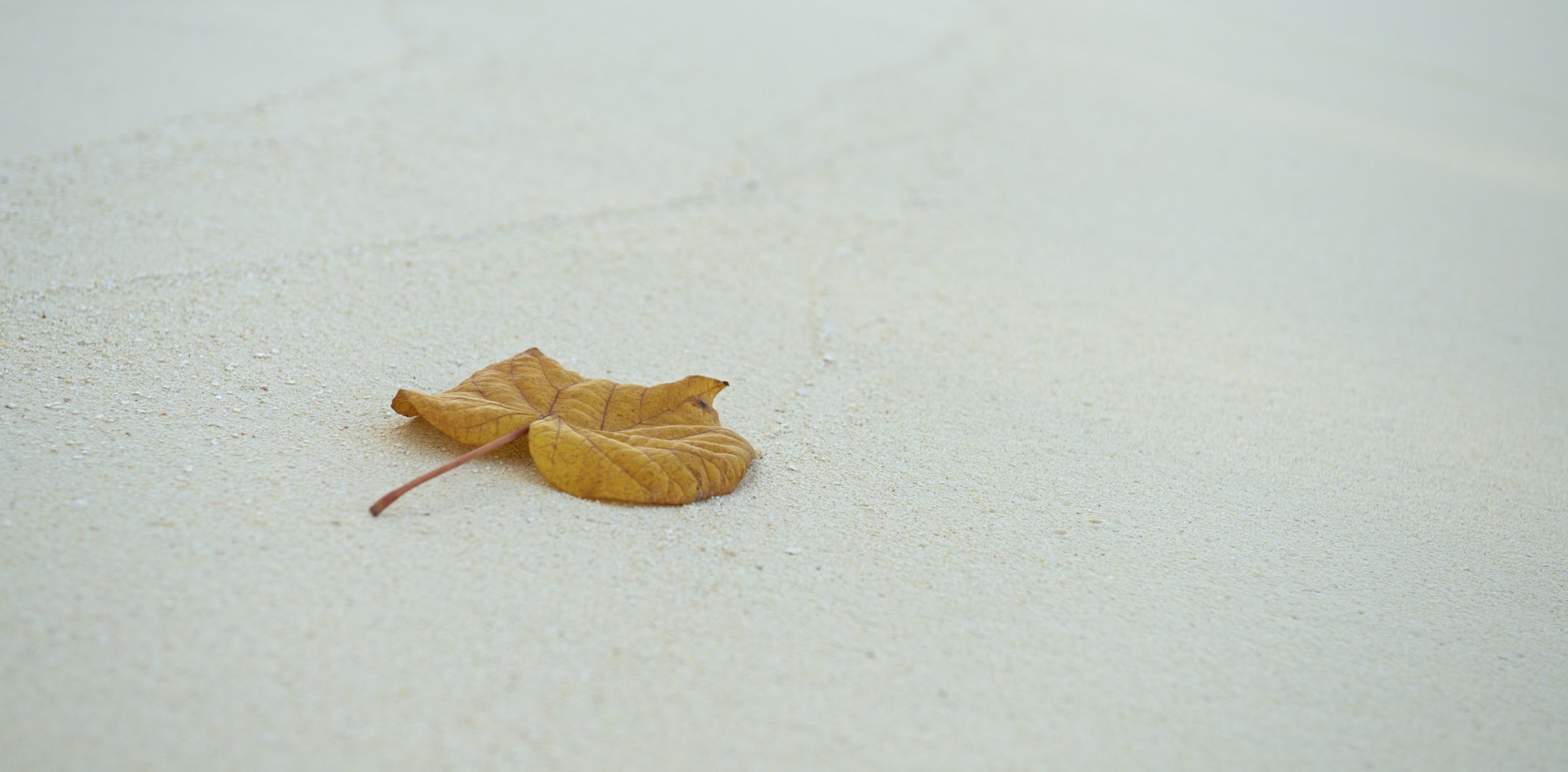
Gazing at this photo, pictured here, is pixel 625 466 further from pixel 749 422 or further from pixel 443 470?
pixel 749 422

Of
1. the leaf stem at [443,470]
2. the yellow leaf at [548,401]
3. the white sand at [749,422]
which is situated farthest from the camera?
the yellow leaf at [548,401]

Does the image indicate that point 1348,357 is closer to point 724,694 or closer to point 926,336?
point 926,336

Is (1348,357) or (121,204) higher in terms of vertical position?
(121,204)

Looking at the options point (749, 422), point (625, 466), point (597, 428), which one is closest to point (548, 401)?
point (597, 428)

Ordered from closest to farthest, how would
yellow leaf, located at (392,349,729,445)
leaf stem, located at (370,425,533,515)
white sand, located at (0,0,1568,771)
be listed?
white sand, located at (0,0,1568,771), leaf stem, located at (370,425,533,515), yellow leaf, located at (392,349,729,445)

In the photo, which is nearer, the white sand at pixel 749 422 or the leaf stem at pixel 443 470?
the white sand at pixel 749 422

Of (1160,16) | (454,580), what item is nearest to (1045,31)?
(1160,16)

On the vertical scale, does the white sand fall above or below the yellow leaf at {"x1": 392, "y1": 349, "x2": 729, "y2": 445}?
below

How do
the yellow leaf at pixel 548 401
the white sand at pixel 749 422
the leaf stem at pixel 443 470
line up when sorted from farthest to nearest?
1. the yellow leaf at pixel 548 401
2. the leaf stem at pixel 443 470
3. the white sand at pixel 749 422
